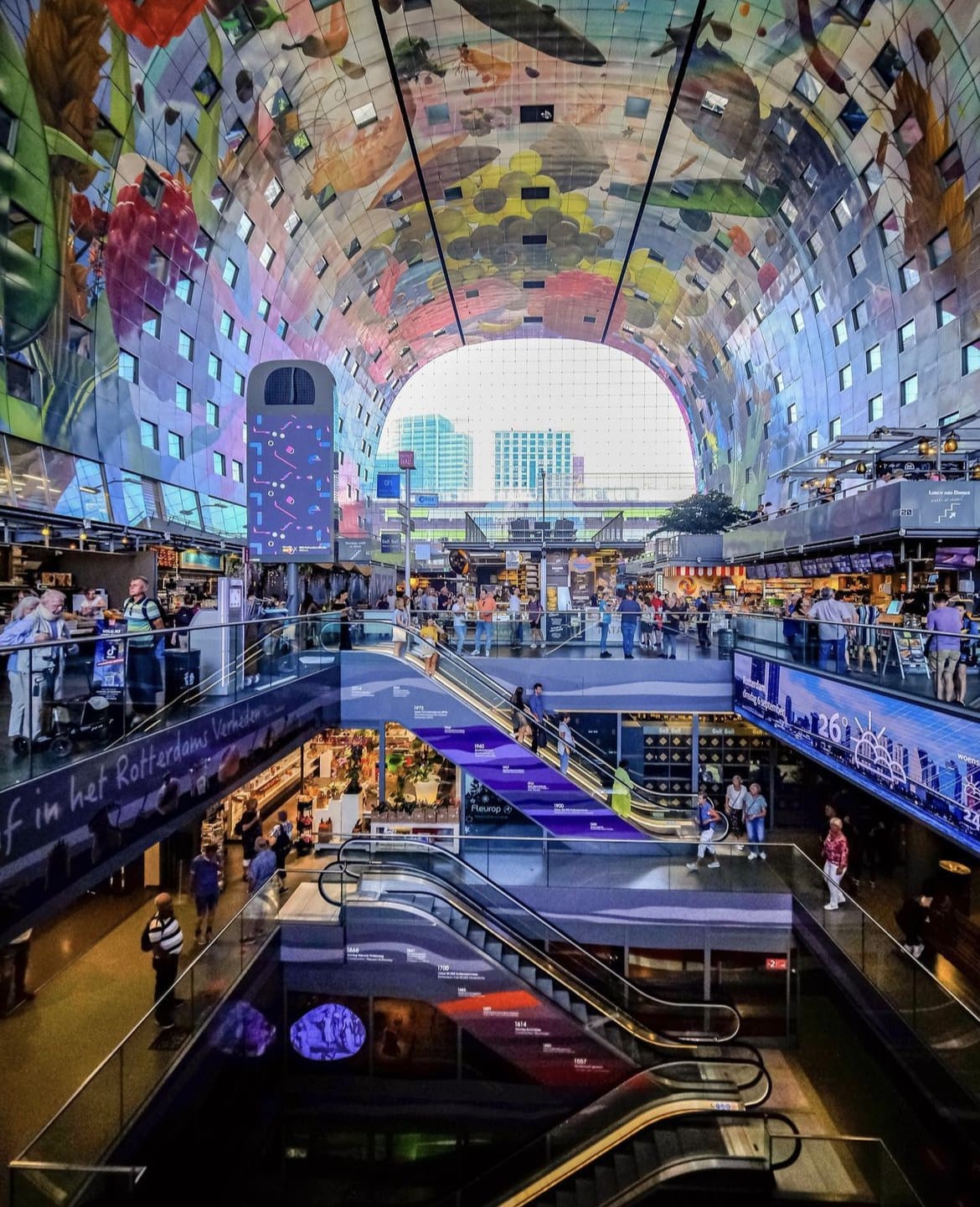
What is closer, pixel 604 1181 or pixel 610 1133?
pixel 604 1181

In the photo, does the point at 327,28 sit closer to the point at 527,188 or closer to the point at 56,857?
the point at 527,188

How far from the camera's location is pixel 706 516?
28.5 metres

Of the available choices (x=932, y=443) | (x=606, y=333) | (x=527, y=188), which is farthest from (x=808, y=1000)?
(x=606, y=333)

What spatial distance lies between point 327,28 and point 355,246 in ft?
32.3

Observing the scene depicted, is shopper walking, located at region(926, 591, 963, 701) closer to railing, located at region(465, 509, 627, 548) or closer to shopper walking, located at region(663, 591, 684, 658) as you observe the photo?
shopper walking, located at region(663, 591, 684, 658)

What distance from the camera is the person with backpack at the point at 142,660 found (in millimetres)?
6293

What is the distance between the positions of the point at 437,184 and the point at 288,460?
18210 millimetres

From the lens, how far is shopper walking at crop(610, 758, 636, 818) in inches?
481

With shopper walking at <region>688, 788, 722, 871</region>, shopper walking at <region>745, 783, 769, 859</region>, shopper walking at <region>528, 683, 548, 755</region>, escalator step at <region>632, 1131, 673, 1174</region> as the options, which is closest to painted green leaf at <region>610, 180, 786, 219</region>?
shopper walking at <region>528, 683, 548, 755</region>

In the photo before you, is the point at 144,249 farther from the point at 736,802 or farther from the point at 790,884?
the point at 790,884

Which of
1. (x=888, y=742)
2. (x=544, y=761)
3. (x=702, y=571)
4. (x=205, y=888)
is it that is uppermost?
(x=702, y=571)

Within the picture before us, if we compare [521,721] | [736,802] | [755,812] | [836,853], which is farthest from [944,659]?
[521,721]

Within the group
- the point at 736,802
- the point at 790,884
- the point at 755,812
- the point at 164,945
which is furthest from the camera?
the point at 736,802

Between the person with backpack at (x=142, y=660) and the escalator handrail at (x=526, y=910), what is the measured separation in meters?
3.64
